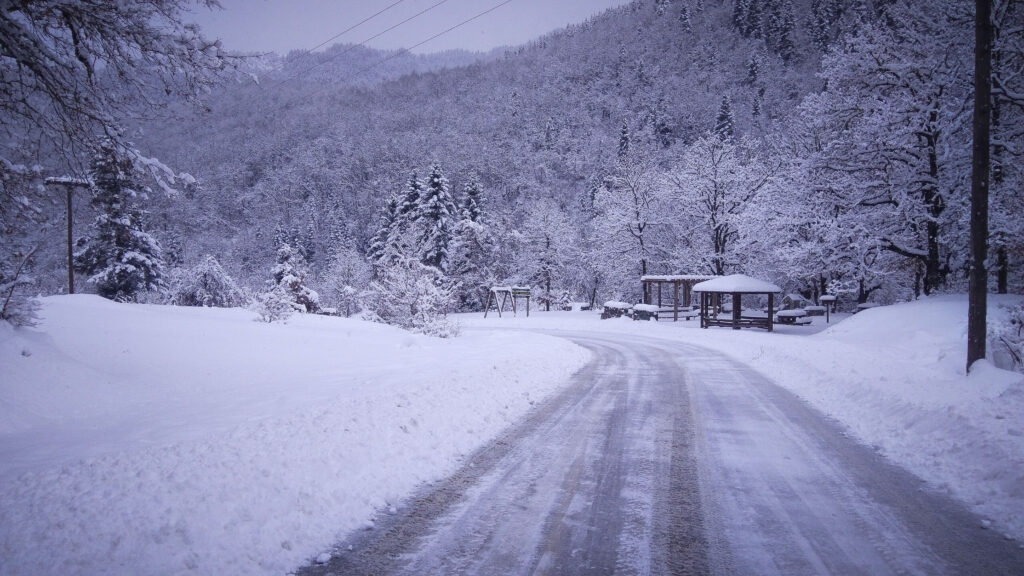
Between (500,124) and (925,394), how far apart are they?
433 feet

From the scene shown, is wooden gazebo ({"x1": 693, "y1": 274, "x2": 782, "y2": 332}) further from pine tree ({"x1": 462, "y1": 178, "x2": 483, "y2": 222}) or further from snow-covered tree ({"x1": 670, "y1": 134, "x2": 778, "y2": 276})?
pine tree ({"x1": 462, "y1": 178, "x2": 483, "y2": 222})

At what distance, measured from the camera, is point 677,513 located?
423 centimetres

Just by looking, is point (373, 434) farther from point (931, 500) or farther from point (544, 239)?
point (544, 239)

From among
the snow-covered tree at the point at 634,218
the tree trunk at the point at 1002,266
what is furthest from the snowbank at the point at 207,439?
the snow-covered tree at the point at 634,218

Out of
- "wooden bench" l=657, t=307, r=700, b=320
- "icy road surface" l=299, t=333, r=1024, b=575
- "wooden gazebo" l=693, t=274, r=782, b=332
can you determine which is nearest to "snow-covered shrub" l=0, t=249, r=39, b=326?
"icy road surface" l=299, t=333, r=1024, b=575

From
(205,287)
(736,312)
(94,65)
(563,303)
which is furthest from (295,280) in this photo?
(94,65)

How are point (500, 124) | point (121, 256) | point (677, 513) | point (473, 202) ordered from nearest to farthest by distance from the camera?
point (677, 513) → point (121, 256) → point (473, 202) → point (500, 124)

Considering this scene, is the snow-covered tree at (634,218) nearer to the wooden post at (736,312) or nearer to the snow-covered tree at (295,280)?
the wooden post at (736,312)

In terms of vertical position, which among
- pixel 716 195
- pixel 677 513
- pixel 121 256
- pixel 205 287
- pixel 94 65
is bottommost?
pixel 677 513

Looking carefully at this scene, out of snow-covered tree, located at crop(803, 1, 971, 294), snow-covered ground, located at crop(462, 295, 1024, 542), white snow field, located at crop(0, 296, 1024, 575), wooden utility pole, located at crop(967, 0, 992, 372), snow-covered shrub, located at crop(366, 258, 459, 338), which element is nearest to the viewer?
white snow field, located at crop(0, 296, 1024, 575)

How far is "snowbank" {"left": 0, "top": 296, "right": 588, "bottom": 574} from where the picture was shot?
3.45 m

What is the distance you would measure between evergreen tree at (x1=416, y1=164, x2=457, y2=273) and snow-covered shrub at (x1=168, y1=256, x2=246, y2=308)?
1622 centimetres

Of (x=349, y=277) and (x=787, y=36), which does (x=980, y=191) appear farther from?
(x=787, y=36)

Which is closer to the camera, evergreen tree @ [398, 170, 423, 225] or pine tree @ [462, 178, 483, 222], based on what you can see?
evergreen tree @ [398, 170, 423, 225]
